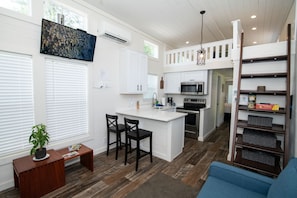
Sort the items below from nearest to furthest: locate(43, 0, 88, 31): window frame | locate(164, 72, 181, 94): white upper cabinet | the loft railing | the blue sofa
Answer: the blue sofa < locate(43, 0, 88, 31): window frame < the loft railing < locate(164, 72, 181, 94): white upper cabinet

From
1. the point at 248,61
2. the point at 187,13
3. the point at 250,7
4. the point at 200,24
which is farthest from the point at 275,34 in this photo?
the point at 187,13

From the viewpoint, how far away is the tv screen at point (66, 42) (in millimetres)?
2355

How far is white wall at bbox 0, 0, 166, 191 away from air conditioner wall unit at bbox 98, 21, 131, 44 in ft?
0.36

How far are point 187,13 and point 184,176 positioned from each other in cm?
346

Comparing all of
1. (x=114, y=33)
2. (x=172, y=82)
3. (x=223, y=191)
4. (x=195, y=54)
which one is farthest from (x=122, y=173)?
(x=195, y=54)

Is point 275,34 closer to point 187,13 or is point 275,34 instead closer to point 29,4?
point 187,13

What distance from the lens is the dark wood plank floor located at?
2156 millimetres

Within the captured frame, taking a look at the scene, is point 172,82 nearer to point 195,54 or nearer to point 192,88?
point 192,88

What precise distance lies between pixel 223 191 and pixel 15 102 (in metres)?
3.07

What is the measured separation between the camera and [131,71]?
3.73 meters

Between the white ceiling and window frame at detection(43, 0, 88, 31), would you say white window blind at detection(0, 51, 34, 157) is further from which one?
the white ceiling

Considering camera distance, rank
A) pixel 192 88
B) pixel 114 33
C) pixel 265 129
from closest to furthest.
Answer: pixel 265 129 < pixel 114 33 < pixel 192 88

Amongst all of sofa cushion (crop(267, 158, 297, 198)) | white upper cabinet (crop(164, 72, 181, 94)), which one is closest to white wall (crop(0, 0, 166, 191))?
white upper cabinet (crop(164, 72, 181, 94))

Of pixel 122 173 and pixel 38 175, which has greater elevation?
pixel 38 175
